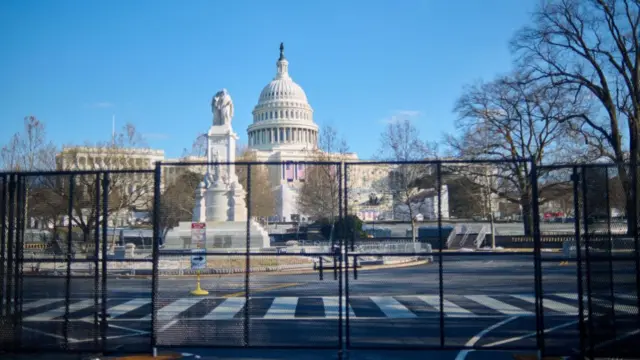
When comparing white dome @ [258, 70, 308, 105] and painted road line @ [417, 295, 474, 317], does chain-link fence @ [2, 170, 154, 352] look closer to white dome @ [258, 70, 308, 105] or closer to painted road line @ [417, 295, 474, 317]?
painted road line @ [417, 295, 474, 317]

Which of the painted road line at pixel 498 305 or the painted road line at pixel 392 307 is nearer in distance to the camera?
the painted road line at pixel 392 307

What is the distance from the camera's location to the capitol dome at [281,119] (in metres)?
134

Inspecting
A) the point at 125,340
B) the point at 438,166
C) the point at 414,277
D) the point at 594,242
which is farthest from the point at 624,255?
the point at 414,277

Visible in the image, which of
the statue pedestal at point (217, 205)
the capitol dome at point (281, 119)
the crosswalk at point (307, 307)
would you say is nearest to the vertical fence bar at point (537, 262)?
the crosswalk at point (307, 307)

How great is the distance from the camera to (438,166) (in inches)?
354

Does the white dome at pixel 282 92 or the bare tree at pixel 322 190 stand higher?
the white dome at pixel 282 92

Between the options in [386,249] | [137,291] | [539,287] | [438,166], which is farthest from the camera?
[386,249]

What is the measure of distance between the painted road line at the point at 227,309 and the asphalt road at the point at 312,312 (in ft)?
0.08

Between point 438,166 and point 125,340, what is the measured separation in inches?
263

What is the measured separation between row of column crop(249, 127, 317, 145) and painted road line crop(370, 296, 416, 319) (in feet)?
388

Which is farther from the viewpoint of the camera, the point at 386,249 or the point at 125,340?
the point at 386,249

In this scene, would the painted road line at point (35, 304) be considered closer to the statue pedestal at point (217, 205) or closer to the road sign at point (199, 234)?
the road sign at point (199, 234)

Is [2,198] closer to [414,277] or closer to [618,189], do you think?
[618,189]

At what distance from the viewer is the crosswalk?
11203 mm
